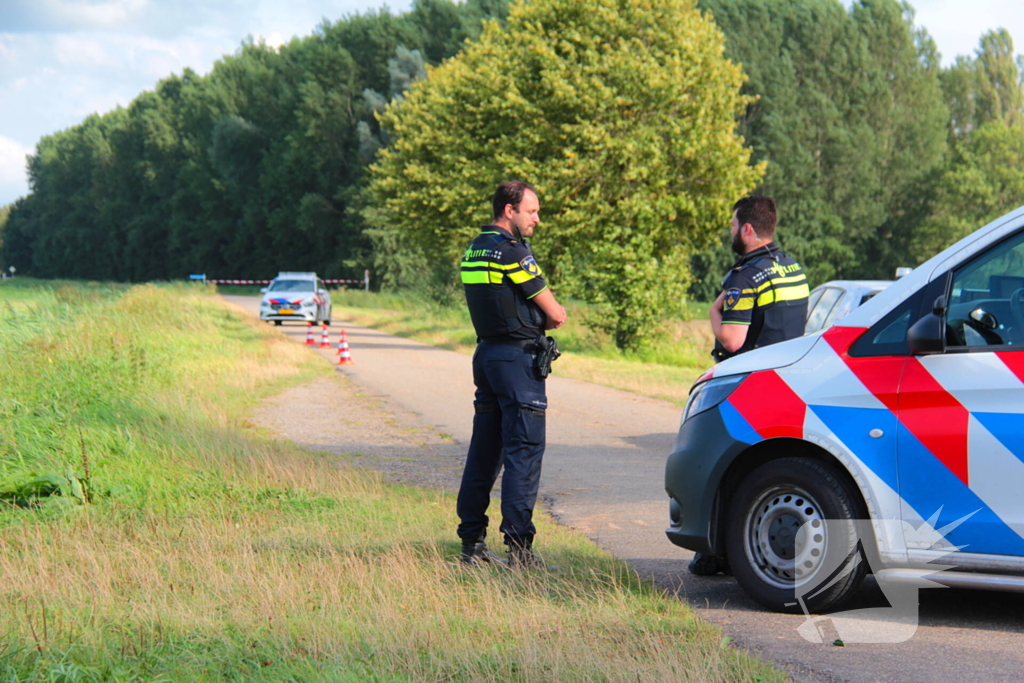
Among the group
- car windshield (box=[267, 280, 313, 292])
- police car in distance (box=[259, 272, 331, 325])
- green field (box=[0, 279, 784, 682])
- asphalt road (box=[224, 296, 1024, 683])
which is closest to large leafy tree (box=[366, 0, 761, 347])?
police car in distance (box=[259, 272, 331, 325])

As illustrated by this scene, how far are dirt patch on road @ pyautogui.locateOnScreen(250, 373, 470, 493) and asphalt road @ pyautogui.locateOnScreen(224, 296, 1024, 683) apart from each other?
353 millimetres

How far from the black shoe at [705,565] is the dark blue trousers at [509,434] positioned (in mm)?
883

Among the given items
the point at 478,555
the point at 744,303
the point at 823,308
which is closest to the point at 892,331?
the point at 744,303

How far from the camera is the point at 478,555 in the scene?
17.7ft

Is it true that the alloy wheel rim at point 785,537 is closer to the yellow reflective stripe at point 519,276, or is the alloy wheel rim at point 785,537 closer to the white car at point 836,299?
the yellow reflective stripe at point 519,276

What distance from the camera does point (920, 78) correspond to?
57031mm

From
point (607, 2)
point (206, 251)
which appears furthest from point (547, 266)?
point (206, 251)

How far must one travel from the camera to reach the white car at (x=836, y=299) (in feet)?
36.0

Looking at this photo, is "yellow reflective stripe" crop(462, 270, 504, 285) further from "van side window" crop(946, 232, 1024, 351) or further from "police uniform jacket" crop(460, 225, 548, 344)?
"van side window" crop(946, 232, 1024, 351)

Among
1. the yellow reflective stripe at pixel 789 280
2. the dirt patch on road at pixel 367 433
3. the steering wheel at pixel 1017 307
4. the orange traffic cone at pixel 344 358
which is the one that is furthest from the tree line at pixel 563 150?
the steering wheel at pixel 1017 307

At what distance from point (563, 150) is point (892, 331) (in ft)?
66.7

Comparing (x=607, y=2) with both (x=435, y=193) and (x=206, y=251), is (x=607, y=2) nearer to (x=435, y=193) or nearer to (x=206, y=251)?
(x=435, y=193)

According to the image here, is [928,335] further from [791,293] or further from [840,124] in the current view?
[840,124]

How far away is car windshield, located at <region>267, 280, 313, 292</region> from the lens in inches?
1309
